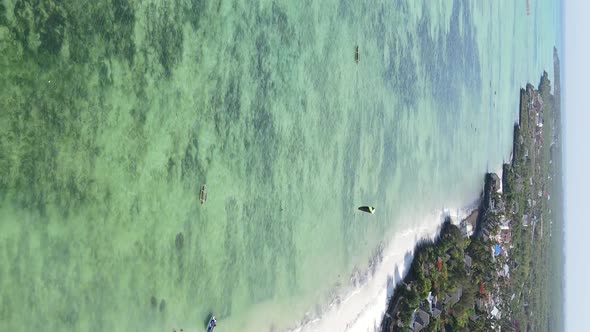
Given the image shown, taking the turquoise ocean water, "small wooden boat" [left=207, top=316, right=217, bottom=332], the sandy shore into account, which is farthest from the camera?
the sandy shore

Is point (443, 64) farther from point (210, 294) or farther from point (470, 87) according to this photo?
point (210, 294)

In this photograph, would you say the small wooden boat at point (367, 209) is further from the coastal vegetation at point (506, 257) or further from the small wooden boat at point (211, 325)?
the small wooden boat at point (211, 325)

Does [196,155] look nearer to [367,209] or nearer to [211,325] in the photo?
[211,325]

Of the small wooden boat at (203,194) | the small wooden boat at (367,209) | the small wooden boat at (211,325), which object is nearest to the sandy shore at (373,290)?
the small wooden boat at (367,209)

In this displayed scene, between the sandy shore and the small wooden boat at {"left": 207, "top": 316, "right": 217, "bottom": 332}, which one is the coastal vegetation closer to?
the sandy shore

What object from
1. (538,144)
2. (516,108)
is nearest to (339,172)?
(516,108)

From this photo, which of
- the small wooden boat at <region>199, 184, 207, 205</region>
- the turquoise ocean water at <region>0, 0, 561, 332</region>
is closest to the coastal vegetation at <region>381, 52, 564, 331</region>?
the turquoise ocean water at <region>0, 0, 561, 332</region>
